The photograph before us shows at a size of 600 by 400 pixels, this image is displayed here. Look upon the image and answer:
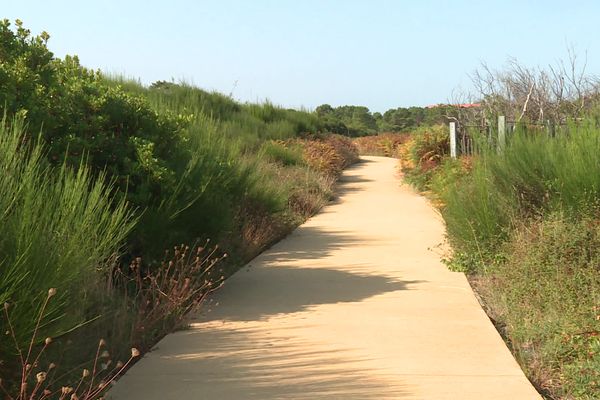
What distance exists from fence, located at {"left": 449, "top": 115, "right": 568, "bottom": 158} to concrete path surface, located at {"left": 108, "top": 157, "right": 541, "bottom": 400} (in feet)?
5.57

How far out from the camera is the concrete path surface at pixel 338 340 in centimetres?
479

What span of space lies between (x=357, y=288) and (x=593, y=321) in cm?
290

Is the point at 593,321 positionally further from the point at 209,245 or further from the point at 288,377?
the point at 209,245

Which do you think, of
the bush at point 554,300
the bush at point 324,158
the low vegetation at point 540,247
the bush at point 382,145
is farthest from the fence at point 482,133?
the bush at point 382,145

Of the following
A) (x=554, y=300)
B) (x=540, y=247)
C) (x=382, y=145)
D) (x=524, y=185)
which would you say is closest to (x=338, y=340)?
(x=554, y=300)

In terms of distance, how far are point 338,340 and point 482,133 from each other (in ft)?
18.7

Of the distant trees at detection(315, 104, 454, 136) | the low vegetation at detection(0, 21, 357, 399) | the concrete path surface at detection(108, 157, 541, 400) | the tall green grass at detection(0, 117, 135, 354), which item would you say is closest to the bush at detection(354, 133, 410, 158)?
the distant trees at detection(315, 104, 454, 136)

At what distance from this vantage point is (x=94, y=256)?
4.54 meters

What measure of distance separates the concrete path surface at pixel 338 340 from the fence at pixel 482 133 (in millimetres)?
1698

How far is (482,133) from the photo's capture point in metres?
10.6

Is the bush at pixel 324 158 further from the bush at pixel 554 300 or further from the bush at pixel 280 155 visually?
the bush at pixel 554 300

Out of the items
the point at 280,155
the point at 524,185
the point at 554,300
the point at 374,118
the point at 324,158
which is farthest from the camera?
the point at 374,118

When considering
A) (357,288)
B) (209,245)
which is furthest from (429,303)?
(209,245)

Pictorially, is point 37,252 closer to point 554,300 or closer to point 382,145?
point 554,300
